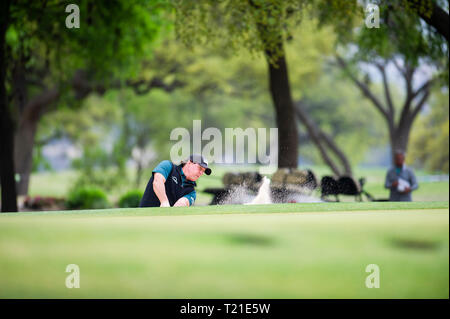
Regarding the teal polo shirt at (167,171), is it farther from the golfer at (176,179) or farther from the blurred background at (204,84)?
the blurred background at (204,84)

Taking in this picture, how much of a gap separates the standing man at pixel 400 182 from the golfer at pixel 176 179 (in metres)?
4.25

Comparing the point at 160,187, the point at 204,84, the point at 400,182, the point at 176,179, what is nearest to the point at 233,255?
the point at 160,187

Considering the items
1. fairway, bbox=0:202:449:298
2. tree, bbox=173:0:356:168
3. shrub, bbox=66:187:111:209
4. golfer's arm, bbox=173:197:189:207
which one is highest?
tree, bbox=173:0:356:168

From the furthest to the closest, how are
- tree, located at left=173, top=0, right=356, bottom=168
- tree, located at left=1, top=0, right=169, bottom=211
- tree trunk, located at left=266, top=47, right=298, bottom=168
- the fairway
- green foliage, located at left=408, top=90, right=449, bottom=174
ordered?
green foliage, located at left=408, top=90, right=449, bottom=174, tree trunk, located at left=266, top=47, right=298, bottom=168, tree, located at left=1, top=0, right=169, bottom=211, tree, located at left=173, top=0, right=356, bottom=168, the fairway

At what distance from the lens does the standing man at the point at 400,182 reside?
754cm

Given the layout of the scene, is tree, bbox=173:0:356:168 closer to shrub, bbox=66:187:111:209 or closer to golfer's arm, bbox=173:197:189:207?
golfer's arm, bbox=173:197:189:207

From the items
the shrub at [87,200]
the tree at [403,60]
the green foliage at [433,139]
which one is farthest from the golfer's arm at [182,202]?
the green foliage at [433,139]

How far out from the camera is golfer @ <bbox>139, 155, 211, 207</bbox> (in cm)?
429

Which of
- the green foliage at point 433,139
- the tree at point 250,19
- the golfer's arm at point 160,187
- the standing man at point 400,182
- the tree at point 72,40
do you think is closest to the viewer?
the golfer's arm at point 160,187

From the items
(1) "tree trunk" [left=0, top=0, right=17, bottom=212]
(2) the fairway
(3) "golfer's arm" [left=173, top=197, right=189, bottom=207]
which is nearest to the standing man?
(3) "golfer's arm" [left=173, top=197, right=189, bottom=207]

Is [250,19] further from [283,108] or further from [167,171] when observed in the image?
[167,171]

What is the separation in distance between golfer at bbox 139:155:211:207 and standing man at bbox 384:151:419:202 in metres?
4.25
